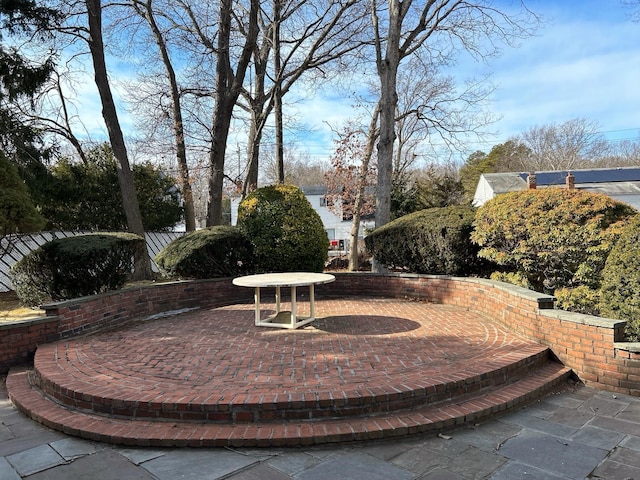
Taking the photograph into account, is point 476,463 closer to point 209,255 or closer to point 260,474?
point 260,474

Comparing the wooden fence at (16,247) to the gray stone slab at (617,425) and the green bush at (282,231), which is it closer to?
the green bush at (282,231)

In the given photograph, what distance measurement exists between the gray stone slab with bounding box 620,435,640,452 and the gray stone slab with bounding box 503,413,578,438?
0.94 ft

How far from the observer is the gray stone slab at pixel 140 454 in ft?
8.71

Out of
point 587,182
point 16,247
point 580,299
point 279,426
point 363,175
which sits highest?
point 587,182

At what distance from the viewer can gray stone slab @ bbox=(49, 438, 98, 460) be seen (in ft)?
9.02

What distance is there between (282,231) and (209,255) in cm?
144

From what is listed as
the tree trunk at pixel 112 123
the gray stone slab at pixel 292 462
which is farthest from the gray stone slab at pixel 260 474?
the tree trunk at pixel 112 123

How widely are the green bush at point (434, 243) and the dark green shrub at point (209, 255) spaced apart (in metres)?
2.71

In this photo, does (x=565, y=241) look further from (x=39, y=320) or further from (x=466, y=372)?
(x=39, y=320)

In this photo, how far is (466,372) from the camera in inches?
139

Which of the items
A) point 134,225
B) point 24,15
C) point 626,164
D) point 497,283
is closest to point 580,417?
point 497,283

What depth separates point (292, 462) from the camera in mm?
2590

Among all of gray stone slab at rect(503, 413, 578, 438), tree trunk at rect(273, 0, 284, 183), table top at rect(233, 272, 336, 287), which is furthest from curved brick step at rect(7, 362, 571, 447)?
tree trunk at rect(273, 0, 284, 183)

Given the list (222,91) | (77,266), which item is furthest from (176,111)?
(77,266)
